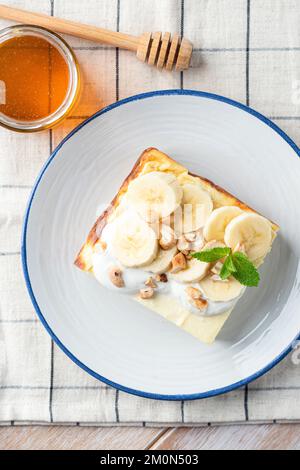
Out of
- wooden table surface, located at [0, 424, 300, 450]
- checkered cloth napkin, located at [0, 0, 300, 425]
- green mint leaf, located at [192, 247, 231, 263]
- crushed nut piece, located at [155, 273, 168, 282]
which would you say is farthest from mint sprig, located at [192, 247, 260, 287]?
wooden table surface, located at [0, 424, 300, 450]

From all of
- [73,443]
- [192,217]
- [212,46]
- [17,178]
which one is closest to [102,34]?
[212,46]

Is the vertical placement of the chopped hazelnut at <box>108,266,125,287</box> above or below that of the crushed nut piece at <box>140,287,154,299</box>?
above

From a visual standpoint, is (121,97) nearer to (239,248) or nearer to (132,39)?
(132,39)

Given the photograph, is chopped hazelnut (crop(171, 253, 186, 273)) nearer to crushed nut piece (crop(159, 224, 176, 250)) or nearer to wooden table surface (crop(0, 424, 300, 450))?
A: crushed nut piece (crop(159, 224, 176, 250))

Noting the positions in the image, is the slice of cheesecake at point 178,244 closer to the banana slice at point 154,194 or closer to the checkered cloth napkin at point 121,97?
the banana slice at point 154,194

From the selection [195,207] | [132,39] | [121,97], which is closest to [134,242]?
[195,207]

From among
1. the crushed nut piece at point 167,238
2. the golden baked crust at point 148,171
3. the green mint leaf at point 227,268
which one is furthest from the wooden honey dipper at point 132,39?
the green mint leaf at point 227,268

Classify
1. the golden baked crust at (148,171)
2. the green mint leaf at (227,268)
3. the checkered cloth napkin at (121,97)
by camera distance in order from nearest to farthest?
the green mint leaf at (227,268), the golden baked crust at (148,171), the checkered cloth napkin at (121,97)
